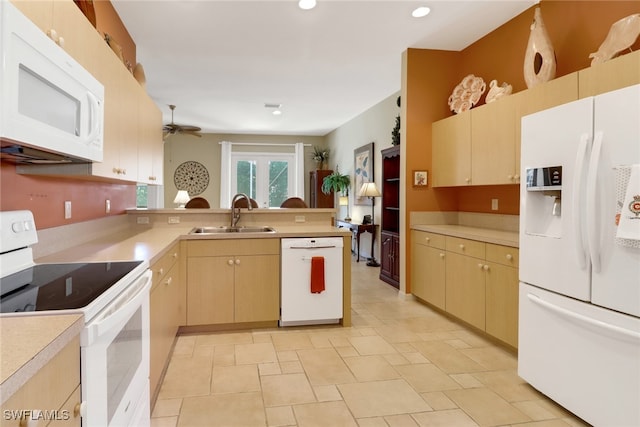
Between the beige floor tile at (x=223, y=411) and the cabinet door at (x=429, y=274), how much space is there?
2.17m

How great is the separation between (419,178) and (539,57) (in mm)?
1660

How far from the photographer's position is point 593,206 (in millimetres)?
1836

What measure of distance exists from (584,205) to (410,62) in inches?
115

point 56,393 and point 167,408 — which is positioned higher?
point 56,393

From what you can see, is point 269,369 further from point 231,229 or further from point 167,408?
point 231,229

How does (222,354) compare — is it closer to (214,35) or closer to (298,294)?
(298,294)

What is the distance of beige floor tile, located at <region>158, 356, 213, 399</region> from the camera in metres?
2.32

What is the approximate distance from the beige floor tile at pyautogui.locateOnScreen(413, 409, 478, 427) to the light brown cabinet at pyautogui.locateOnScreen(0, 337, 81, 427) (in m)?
1.67

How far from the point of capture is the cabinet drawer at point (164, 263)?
217cm

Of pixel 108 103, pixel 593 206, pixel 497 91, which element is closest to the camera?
pixel 593 206

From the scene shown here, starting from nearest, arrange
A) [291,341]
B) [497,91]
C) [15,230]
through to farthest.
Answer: [15,230], [291,341], [497,91]

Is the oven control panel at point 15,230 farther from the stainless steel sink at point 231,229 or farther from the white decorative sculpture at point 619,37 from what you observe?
the white decorative sculpture at point 619,37

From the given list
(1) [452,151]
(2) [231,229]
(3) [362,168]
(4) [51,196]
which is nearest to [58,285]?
(4) [51,196]

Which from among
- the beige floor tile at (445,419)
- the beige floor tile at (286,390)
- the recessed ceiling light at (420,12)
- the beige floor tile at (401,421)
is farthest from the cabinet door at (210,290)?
the recessed ceiling light at (420,12)
